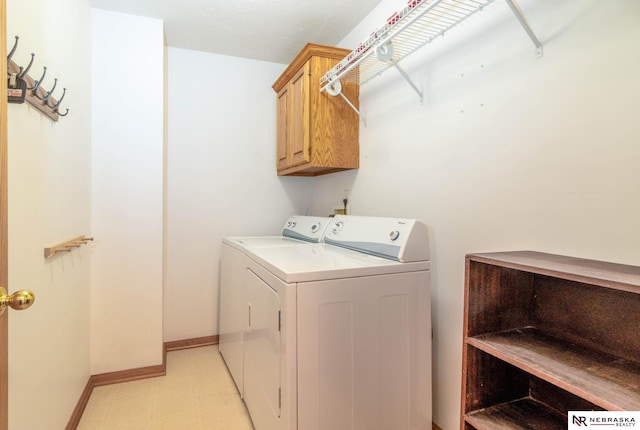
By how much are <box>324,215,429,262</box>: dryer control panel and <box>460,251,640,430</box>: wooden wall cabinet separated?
1.25 ft

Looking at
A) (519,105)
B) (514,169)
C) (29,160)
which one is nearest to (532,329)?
(514,169)

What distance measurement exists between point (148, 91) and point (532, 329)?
2.61 meters

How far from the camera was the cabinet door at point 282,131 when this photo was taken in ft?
8.71

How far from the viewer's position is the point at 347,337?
4.20ft

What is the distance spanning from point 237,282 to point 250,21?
5.99ft

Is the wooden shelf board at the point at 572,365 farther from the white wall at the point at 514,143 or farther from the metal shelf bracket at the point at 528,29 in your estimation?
the metal shelf bracket at the point at 528,29

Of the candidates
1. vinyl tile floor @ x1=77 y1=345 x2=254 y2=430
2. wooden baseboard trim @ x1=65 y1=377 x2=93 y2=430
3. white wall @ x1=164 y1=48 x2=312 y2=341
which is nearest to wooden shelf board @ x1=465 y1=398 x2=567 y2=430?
vinyl tile floor @ x1=77 y1=345 x2=254 y2=430

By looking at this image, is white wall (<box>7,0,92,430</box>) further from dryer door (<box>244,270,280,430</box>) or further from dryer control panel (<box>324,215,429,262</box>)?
dryer control panel (<box>324,215,429,262</box>)

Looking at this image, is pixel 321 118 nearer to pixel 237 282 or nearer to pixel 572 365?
pixel 237 282

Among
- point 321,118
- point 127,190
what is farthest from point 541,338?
point 127,190

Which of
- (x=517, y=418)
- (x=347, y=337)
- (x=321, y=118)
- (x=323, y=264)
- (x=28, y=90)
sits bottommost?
(x=517, y=418)

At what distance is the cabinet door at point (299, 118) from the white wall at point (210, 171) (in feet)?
1.79

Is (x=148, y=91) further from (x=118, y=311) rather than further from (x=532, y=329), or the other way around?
(x=532, y=329)

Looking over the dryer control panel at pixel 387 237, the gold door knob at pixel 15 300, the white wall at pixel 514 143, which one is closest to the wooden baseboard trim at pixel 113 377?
the gold door knob at pixel 15 300
